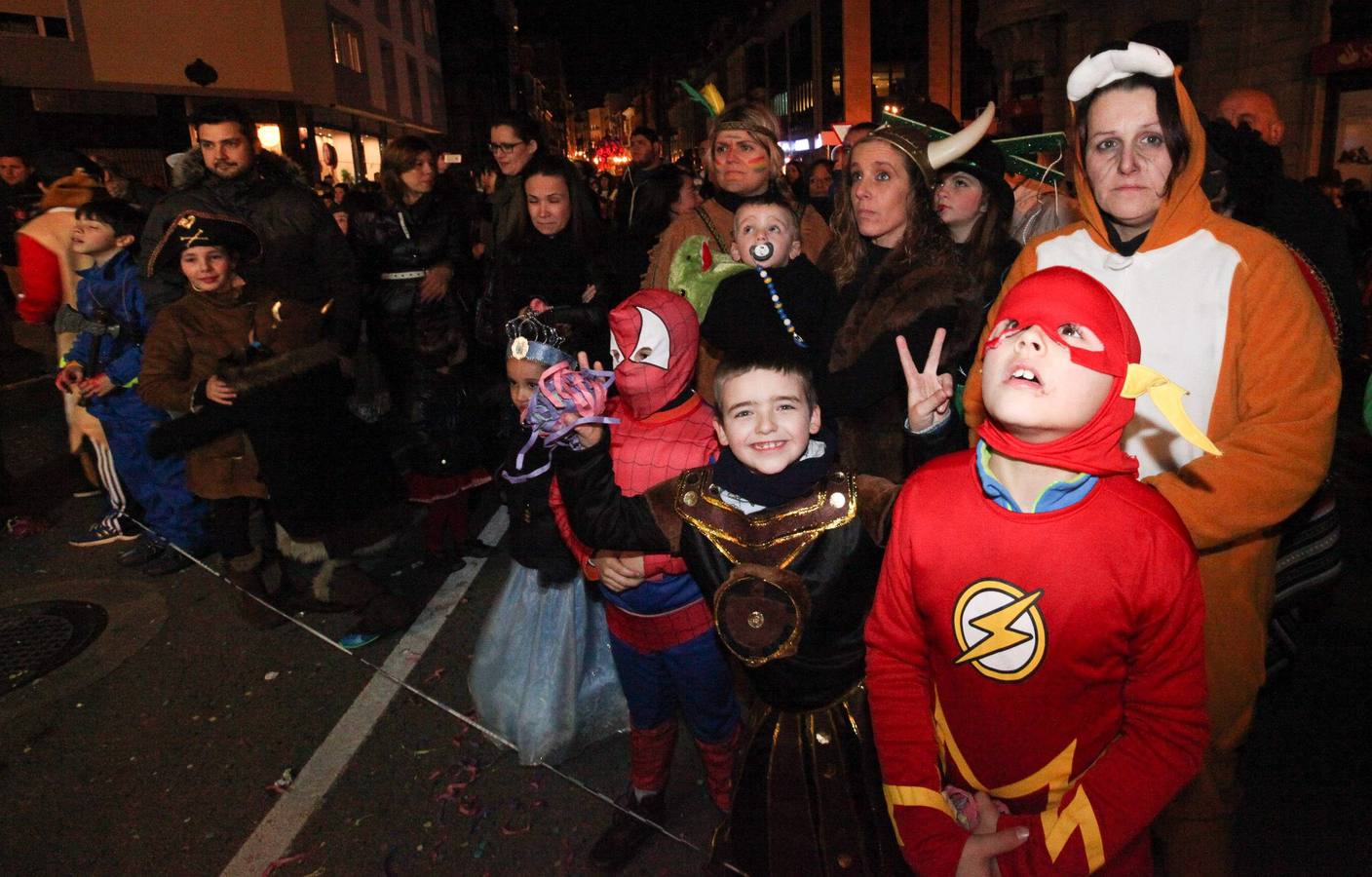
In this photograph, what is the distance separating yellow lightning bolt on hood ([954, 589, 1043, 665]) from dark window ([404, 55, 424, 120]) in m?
40.8

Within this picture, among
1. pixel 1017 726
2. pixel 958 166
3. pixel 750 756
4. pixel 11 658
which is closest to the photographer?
pixel 1017 726

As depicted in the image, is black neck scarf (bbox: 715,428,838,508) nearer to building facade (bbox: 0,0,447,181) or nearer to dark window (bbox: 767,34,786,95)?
building facade (bbox: 0,0,447,181)

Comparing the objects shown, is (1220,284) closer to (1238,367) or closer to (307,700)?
(1238,367)

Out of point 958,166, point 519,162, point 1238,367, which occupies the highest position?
point 519,162

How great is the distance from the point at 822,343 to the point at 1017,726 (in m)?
1.53

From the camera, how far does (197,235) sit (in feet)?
12.9

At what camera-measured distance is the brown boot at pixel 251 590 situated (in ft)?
14.8

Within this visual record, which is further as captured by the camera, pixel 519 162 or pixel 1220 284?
pixel 519 162

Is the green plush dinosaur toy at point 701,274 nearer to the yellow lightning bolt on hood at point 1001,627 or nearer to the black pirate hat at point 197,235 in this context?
the yellow lightning bolt on hood at point 1001,627

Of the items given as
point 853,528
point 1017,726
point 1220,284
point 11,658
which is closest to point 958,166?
point 1220,284

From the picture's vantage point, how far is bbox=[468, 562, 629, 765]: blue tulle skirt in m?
3.23

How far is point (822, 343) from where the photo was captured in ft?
9.50

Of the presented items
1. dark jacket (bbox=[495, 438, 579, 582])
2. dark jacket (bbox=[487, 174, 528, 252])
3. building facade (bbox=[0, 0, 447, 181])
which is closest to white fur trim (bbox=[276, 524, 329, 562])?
dark jacket (bbox=[495, 438, 579, 582])

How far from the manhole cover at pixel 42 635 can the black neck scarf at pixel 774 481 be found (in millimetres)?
4064
